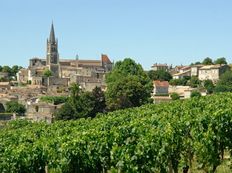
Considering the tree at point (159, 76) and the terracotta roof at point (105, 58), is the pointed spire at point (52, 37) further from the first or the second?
the tree at point (159, 76)

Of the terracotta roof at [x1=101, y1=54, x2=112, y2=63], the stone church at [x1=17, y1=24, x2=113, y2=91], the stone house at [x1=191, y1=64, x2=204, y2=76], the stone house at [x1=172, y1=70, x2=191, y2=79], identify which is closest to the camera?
the stone church at [x1=17, y1=24, x2=113, y2=91]

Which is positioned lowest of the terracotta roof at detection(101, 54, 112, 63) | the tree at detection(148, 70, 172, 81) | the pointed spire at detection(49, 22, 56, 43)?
the tree at detection(148, 70, 172, 81)

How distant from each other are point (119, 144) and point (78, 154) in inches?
63.3

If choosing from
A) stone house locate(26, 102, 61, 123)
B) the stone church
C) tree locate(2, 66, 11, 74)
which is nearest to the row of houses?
the stone church

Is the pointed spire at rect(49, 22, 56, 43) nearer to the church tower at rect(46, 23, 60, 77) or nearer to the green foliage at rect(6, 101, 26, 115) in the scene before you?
the church tower at rect(46, 23, 60, 77)

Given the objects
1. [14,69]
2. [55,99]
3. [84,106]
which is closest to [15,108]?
[55,99]

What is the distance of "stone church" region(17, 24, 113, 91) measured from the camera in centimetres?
12206

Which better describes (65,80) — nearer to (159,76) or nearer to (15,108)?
(159,76)

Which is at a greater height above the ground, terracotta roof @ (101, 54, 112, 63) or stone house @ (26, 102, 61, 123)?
terracotta roof @ (101, 54, 112, 63)

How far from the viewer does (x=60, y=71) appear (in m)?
145

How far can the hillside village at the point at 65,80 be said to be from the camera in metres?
88.7

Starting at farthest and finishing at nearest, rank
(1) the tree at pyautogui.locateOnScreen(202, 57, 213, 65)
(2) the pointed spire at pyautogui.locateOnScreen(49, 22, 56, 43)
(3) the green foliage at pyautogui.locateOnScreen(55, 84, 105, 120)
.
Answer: (2) the pointed spire at pyautogui.locateOnScreen(49, 22, 56, 43) < (1) the tree at pyautogui.locateOnScreen(202, 57, 213, 65) < (3) the green foliage at pyautogui.locateOnScreen(55, 84, 105, 120)

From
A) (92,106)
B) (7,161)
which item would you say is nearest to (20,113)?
(92,106)

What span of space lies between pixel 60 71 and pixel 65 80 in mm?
20560
